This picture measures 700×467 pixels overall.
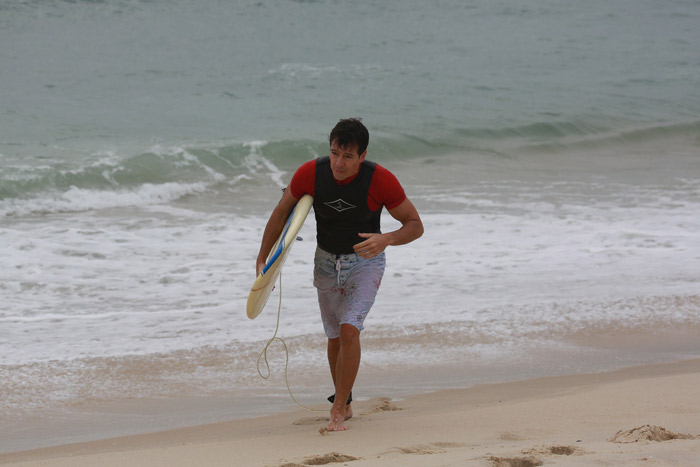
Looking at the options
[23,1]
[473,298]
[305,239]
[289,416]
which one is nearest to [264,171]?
[305,239]

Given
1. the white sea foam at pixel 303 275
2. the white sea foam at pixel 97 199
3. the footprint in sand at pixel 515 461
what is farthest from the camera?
the white sea foam at pixel 97 199

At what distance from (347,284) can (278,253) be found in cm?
41

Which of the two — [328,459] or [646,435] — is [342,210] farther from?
[646,435]

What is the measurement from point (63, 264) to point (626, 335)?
5.00 m

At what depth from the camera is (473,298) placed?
7.02 meters

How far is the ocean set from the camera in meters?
5.60

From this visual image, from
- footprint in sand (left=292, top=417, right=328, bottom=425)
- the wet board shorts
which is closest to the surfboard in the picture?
the wet board shorts

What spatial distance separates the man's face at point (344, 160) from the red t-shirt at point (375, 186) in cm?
5

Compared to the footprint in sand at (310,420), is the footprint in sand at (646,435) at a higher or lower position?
higher

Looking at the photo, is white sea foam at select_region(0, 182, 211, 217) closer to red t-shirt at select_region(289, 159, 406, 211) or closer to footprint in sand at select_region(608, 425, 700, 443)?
red t-shirt at select_region(289, 159, 406, 211)

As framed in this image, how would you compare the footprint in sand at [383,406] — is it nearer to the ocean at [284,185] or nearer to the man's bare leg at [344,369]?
the ocean at [284,185]

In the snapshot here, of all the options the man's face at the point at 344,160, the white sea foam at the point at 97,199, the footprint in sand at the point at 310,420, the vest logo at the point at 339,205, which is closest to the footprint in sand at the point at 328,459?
the footprint in sand at the point at 310,420

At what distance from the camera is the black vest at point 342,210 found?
421 cm

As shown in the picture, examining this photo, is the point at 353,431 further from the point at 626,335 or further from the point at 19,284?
the point at 19,284
